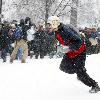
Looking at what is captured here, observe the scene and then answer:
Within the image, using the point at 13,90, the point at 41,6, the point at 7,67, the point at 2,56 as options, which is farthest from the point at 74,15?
the point at 13,90

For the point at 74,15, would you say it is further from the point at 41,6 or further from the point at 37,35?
the point at 37,35

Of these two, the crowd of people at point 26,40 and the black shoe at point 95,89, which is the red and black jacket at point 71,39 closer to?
the black shoe at point 95,89

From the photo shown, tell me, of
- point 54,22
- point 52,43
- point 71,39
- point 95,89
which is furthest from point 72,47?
point 52,43

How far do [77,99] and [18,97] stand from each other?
1.13 metres

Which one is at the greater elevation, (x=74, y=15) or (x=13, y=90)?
(x=13, y=90)

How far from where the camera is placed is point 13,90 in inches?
333

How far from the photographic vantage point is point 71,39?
25.1 feet

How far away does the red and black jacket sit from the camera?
7629 millimetres

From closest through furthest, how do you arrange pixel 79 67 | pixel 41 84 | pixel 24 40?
pixel 79 67, pixel 41 84, pixel 24 40

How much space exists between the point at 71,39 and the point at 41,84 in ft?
6.30

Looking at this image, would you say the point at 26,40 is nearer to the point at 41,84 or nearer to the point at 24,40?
the point at 24,40

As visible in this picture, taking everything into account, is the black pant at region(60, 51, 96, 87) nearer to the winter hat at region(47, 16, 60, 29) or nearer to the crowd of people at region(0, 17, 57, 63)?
the winter hat at region(47, 16, 60, 29)

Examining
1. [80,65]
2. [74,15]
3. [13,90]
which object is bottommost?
[74,15]

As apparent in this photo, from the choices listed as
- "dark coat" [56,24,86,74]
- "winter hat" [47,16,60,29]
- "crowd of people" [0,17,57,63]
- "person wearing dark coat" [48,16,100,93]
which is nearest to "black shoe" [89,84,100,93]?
"person wearing dark coat" [48,16,100,93]
